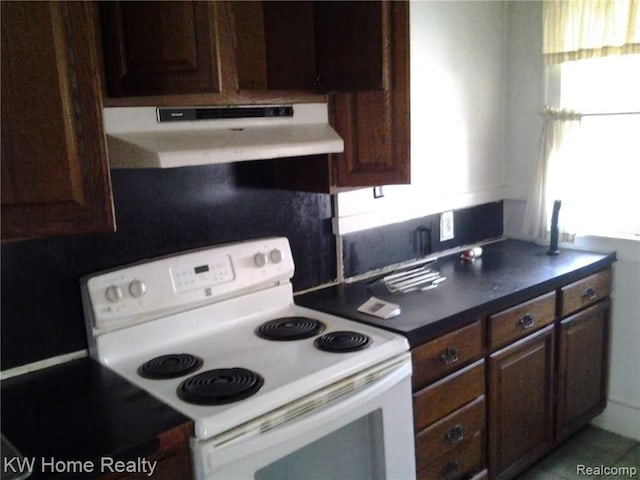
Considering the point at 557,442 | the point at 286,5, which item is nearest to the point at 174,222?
the point at 286,5

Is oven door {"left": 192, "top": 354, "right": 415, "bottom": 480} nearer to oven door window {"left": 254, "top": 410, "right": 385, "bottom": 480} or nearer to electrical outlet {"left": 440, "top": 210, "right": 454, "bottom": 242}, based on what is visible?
oven door window {"left": 254, "top": 410, "right": 385, "bottom": 480}

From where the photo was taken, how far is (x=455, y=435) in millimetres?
2012

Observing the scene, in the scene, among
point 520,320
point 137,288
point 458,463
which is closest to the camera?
point 137,288

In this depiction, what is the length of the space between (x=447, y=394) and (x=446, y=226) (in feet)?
3.14

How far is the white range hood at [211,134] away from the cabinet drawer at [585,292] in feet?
3.83

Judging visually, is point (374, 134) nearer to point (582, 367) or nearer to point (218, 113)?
point (218, 113)

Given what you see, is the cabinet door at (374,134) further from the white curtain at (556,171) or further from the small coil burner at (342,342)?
the white curtain at (556,171)

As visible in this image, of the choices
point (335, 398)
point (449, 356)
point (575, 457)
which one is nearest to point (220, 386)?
point (335, 398)

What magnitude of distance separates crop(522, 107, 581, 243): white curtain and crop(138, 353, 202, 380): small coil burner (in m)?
1.82

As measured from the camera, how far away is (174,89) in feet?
4.92

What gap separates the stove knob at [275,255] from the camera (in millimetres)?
2002

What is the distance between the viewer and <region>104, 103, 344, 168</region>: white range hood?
1495mm

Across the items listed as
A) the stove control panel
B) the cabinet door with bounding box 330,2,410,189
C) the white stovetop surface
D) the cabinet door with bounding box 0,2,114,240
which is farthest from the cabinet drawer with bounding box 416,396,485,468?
the cabinet door with bounding box 0,2,114,240

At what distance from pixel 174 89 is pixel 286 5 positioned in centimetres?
59
